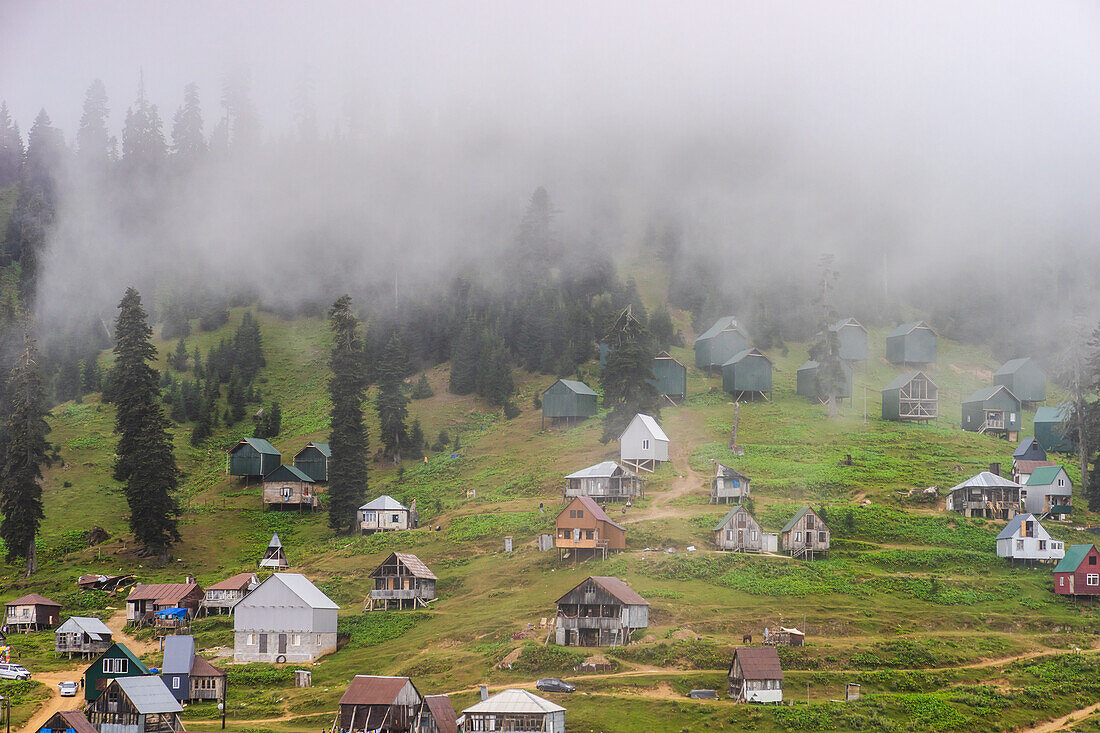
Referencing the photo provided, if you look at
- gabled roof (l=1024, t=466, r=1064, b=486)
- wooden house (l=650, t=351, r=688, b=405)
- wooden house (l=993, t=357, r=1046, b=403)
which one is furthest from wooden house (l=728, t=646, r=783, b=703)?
wooden house (l=993, t=357, r=1046, b=403)

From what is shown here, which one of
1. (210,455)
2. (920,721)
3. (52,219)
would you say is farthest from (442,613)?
(52,219)

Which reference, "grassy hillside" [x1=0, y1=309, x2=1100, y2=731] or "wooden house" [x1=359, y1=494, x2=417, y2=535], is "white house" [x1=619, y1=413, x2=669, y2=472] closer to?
"grassy hillside" [x1=0, y1=309, x2=1100, y2=731]

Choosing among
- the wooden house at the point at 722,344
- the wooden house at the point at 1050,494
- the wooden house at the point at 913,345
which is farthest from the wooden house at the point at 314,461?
the wooden house at the point at 913,345

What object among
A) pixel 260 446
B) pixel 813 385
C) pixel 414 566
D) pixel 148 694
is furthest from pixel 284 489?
pixel 813 385

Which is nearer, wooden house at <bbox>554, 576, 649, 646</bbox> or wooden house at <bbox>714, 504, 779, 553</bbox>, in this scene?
wooden house at <bbox>554, 576, 649, 646</bbox>

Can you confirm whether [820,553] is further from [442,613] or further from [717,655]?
[442,613]

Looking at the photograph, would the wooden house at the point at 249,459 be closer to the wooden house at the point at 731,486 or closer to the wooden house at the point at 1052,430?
the wooden house at the point at 731,486

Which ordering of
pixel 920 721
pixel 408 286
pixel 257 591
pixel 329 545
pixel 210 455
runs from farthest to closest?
1. pixel 408 286
2. pixel 210 455
3. pixel 329 545
4. pixel 257 591
5. pixel 920 721
